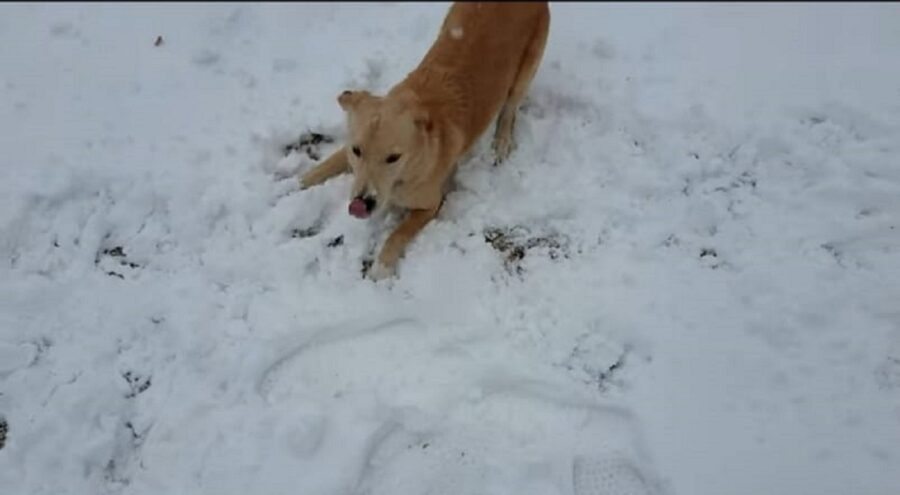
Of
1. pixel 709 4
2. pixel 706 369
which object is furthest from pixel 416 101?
pixel 709 4

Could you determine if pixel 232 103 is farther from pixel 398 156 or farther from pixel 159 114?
pixel 398 156

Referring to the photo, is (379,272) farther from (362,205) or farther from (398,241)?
→ (362,205)

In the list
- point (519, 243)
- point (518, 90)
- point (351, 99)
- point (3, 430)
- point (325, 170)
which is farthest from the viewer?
point (518, 90)

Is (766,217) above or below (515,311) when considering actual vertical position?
above

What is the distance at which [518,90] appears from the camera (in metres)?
4.96

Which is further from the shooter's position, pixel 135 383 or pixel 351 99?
pixel 351 99

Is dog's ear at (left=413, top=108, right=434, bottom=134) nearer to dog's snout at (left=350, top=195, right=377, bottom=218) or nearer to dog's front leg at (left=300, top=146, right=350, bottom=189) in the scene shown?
dog's snout at (left=350, top=195, right=377, bottom=218)

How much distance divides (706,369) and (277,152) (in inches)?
100

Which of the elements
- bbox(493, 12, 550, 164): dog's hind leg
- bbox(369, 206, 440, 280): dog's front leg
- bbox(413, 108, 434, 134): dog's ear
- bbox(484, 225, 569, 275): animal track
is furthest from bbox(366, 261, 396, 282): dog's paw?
bbox(493, 12, 550, 164): dog's hind leg

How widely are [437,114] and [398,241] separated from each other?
665mm

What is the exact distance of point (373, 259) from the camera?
4539mm

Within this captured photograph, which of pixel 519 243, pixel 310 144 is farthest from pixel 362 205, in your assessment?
pixel 310 144

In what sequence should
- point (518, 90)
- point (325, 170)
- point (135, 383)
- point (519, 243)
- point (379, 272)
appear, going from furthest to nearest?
point (518, 90), point (325, 170), point (519, 243), point (379, 272), point (135, 383)

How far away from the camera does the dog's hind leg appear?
4.89 metres
